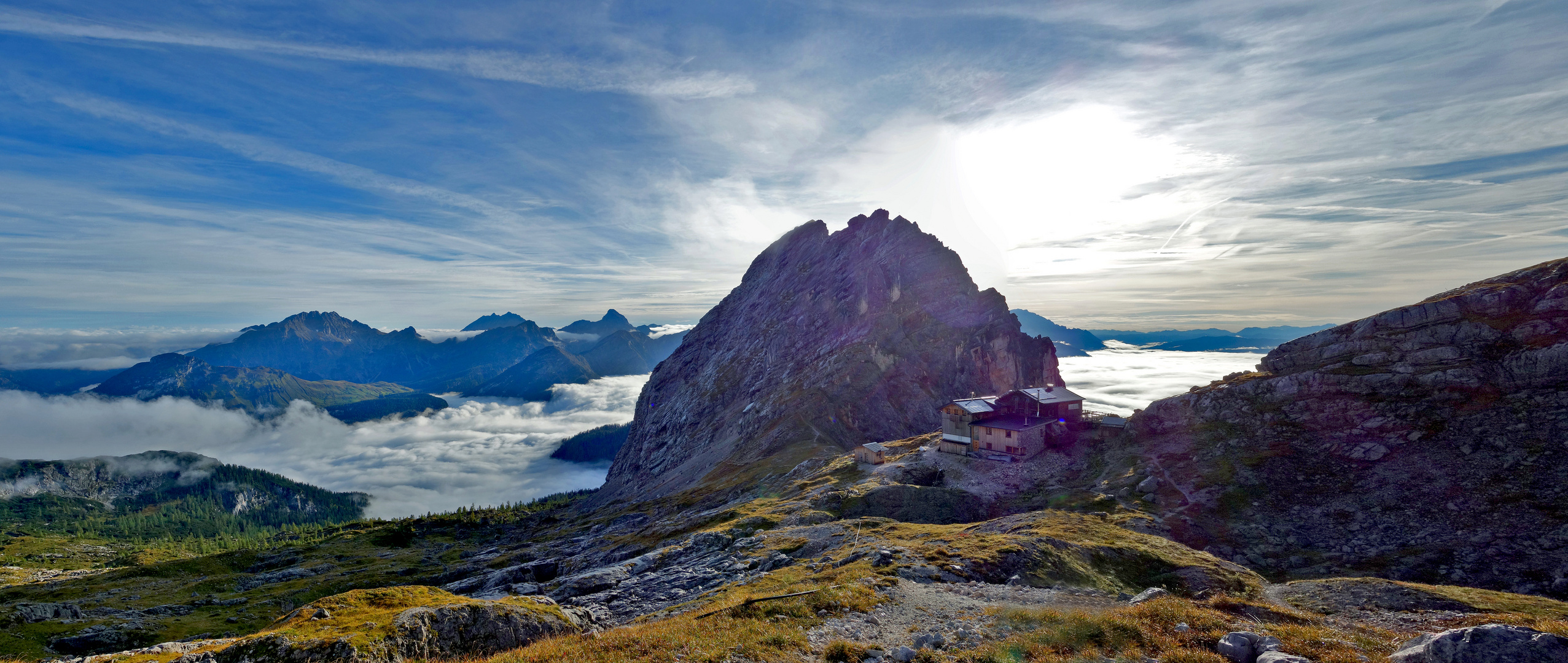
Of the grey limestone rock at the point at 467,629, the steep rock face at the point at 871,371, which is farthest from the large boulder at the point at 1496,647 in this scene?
the steep rock face at the point at 871,371

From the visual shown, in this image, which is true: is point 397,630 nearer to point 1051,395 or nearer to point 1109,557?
point 1109,557

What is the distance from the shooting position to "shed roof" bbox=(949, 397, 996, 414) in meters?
80.8

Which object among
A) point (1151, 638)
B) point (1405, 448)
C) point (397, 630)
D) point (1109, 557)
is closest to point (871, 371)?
point (1405, 448)

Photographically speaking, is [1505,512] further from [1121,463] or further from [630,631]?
[630,631]

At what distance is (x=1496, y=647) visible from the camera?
50.5 ft

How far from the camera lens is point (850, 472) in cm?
8194

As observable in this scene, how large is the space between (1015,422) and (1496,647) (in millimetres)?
64296

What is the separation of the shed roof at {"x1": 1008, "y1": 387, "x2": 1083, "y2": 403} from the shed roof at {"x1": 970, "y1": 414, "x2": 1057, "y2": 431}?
290 centimetres

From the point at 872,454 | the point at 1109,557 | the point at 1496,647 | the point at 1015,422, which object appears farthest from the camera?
the point at 872,454

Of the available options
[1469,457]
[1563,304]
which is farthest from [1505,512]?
[1563,304]

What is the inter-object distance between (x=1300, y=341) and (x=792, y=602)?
80.3 m

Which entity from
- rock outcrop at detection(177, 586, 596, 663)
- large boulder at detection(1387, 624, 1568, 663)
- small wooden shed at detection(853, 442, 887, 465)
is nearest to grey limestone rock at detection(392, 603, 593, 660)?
rock outcrop at detection(177, 586, 596, 663)

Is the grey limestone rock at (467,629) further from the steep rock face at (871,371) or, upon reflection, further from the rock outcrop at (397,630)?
the steep rock face at (871,371)

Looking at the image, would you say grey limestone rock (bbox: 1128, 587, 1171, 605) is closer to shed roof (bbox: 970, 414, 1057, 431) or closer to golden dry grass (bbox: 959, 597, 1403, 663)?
golden dry grass (bbox: 959, 597, 1403, 663)
